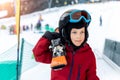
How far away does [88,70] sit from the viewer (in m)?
1.33

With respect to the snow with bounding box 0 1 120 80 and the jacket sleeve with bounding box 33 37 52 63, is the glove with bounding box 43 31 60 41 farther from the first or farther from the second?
the snow with bounding box 0 1 120 80

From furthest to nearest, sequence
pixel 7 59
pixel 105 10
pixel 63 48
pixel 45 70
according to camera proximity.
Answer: pixel 105 10 < pixel 45 70 < pixel 7 59 < pixel 63 48

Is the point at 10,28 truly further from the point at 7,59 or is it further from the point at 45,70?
the point at 45,70

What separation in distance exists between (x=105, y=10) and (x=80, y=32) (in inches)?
60.6

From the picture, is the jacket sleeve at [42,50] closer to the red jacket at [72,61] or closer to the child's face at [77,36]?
the red jacket at [72,61]

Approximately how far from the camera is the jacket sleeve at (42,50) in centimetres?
128

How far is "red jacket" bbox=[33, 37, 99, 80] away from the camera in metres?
1.29

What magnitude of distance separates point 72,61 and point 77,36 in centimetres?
11

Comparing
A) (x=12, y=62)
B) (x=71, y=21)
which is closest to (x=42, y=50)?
(x=71, y=21)

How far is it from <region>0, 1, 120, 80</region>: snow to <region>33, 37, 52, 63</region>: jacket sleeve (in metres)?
1.07

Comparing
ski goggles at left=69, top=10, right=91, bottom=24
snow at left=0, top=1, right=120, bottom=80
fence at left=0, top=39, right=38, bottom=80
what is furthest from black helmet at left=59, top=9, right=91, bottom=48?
snow at left=0, top=1, right=120, bottom=80

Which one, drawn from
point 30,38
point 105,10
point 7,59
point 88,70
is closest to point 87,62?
point 88,70

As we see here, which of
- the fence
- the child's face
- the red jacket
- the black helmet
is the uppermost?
the black helmet

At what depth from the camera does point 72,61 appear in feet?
4.27
